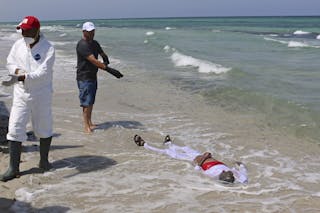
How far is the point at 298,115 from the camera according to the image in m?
8.95

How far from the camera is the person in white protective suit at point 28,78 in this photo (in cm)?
495

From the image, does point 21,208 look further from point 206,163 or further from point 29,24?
point 206,163

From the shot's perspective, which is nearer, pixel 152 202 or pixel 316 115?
pixel 152 202

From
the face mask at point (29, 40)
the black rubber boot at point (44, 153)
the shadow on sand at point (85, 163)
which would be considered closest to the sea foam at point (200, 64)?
the shadow on sand at point (85, 163)

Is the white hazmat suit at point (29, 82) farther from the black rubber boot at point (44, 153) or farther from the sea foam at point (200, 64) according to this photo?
the sea foam at point (200, 64)

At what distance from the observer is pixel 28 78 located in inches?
193

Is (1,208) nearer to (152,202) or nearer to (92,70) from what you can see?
(152,202)

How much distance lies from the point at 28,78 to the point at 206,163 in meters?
2.33

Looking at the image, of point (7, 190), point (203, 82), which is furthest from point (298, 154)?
point (203, 82)

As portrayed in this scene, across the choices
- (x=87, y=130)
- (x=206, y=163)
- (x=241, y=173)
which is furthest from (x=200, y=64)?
(x=241, y=173)

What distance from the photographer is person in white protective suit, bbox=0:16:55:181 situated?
495cm

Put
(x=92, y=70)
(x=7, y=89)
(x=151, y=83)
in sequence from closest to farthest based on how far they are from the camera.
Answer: (x=92, y=70) < (x=7, y=89) < (x=151, y=83)

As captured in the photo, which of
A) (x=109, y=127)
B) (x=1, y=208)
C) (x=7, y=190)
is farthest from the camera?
(x=109, y=127)

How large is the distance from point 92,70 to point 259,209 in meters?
3.63
